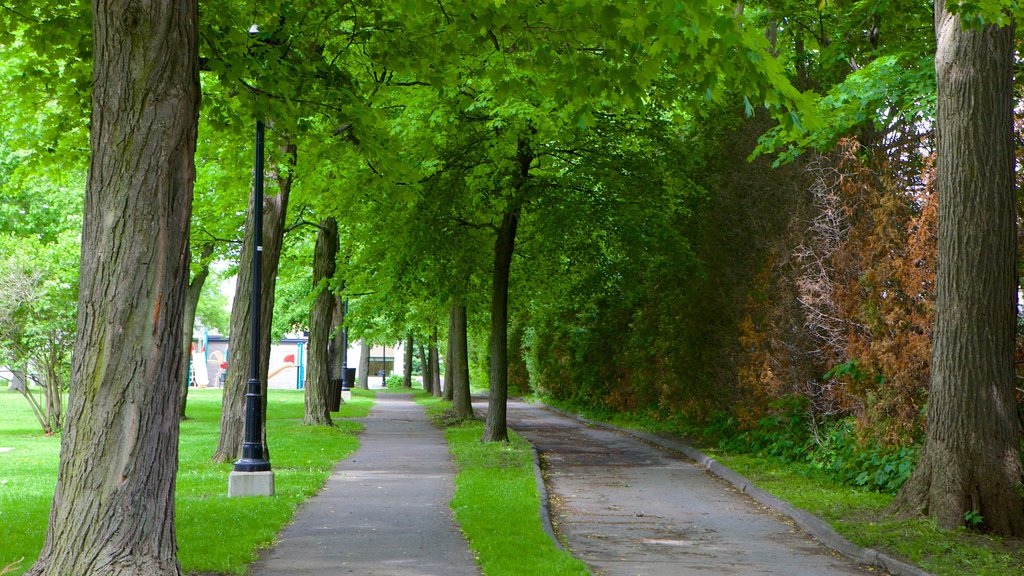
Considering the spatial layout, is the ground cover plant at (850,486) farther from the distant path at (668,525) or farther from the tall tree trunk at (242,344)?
the tall tree trunk at (242,344)

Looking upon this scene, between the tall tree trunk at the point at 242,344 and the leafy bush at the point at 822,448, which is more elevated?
the tall tree trunk at the point at 242,344

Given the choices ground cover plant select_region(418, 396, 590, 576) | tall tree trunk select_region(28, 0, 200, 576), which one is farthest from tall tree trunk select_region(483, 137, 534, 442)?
tall tree trunk select_region(28, 0, 200, 576)

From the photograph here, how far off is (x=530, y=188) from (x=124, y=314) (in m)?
13.7

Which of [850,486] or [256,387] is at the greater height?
[256,387]

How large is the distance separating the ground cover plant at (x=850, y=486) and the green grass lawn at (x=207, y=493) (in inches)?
229

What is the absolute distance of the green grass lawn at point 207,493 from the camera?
873cm

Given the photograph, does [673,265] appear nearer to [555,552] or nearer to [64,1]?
[555,552]

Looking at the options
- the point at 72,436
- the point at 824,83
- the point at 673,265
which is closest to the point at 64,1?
the point at 72,436

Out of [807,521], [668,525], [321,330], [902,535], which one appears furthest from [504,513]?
[321,330]

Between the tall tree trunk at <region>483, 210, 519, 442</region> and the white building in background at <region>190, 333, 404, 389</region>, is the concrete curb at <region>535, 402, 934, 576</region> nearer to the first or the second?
the tall tree trunk at <region>483, 210, 519, 442</region>

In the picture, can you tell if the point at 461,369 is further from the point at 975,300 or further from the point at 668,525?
the point at 975,300

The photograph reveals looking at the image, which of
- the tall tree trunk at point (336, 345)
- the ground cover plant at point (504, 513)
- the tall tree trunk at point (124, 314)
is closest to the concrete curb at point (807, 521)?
the ground cover plant at point (504, 513)

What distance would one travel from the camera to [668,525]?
11570mm

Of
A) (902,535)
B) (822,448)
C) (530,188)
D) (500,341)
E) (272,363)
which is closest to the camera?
(902,535)
